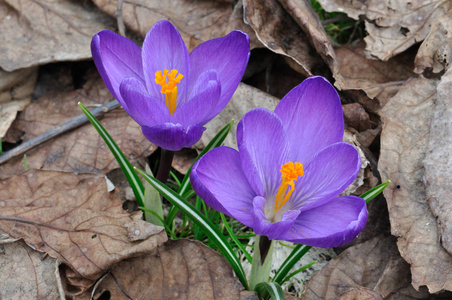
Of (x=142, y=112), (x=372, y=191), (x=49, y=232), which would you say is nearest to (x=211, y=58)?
(x=142, y=112)

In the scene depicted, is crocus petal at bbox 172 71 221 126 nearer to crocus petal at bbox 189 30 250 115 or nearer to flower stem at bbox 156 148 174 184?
crocus petal at bbox 189 30 250 115

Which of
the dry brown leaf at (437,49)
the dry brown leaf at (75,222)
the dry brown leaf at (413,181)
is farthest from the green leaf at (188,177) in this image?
the dry brown leaf at (437,49)

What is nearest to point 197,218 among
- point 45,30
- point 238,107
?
point 238,107

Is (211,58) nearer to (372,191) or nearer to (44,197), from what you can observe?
(372,191)

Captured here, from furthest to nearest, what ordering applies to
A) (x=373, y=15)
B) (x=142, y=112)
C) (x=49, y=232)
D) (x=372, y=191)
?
(x=373, y=15) → (x=49, y=232) → (x=372, y=191) → (x=142, y=112)

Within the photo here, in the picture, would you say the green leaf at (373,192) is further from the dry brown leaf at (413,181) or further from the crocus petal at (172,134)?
the crocus petal at (172,134)

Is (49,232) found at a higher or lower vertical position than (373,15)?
lower

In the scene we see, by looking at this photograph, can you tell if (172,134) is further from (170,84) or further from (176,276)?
(176,276)
